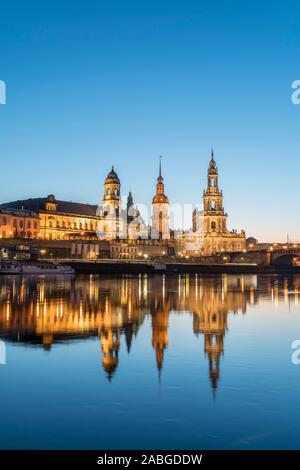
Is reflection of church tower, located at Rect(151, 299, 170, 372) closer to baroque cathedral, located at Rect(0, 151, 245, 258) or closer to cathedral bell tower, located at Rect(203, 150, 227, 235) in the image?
baroque cathedral, located at Rect(0, 151, 245, 258)

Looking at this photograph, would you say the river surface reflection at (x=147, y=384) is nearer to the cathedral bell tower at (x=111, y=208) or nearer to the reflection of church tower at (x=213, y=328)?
the reflection of church tower at (x=213, y=328)

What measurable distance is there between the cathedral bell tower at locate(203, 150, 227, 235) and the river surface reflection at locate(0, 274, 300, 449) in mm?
135808

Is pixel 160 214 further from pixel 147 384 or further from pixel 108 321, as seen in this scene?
pixel 147 384

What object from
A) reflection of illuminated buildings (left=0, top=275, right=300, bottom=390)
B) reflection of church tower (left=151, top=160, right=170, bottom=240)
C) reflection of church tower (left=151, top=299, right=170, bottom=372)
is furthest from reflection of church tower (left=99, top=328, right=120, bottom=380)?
reflection of church tower (left=151, top=160, right=170, bottom=240)

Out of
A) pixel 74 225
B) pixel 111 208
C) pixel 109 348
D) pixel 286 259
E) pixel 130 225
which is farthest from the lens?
pixel 130 225

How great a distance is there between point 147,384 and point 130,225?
15474cm

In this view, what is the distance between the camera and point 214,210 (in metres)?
158

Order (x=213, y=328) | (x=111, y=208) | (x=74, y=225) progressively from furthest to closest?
(x=111, y=208)
(x=74, y=225)
(x=213, y=328)

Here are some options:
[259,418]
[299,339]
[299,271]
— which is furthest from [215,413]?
[299,271]

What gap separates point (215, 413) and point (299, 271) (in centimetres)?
12987

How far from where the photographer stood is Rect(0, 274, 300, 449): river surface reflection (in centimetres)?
841

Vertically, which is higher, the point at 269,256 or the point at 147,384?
the point at 269,256

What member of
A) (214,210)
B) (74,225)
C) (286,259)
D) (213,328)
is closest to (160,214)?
(214,210)

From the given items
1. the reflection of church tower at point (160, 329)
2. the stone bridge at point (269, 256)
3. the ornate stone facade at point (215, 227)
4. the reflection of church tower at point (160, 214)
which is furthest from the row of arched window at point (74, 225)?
the reflection of church tower at point (160, 329)
